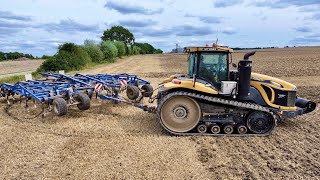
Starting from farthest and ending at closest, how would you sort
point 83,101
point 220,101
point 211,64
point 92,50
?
1. point 92,50
2. point 83,101
3. point 211,64
4. point 220,101

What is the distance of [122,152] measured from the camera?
21.6 ft

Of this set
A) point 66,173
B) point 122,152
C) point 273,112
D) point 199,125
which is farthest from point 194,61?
point 66,173

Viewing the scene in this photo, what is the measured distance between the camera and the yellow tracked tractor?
7625 mm

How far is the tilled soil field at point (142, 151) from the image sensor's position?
5578 millimetres

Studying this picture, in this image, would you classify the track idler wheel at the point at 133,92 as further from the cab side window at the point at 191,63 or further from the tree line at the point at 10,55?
the tree line at the point at 10,55

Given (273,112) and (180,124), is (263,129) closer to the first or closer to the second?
(273,112)

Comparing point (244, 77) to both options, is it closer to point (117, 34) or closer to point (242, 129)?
point (242, 129)

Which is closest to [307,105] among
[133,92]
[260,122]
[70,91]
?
[260,122]

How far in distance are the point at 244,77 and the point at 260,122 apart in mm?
1199

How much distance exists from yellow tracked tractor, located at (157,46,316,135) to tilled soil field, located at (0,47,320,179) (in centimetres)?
38

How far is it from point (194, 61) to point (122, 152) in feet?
9.86

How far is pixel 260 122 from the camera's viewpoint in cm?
763

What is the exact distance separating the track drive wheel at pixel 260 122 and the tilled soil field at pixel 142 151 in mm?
244

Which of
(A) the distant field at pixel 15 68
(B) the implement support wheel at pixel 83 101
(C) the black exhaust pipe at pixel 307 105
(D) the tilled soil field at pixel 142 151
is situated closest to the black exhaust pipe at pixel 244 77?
(D) the tilled soil field at pixel 142 151
